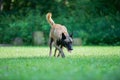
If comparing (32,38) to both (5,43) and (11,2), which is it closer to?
(5,43)

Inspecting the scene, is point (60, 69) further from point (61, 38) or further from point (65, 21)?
point (65, 21)

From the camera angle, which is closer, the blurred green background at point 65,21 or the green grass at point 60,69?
the green grass at point 60,69

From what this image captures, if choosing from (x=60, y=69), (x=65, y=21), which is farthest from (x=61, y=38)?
(x=65, y=21)

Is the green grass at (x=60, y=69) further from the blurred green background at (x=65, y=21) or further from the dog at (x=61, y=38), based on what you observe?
the blurred green background at (x=65, y=21)

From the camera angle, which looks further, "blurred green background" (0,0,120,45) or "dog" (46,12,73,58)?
"blurred green background" (0,0,120,45)

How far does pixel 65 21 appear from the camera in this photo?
3228 cm

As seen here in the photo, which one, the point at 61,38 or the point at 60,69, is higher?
the point at 61,38

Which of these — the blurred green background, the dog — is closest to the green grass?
the dog

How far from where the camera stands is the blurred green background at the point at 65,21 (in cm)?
3125

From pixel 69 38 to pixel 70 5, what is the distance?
1724cm

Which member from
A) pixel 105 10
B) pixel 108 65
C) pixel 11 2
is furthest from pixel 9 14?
pixel 108 65

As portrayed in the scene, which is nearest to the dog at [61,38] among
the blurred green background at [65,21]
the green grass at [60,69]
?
the green grass at [60,69]

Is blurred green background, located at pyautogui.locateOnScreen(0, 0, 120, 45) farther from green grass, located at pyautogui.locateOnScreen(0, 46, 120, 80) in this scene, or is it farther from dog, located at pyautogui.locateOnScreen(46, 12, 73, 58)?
green grass, located at pyautogui.locateOnScreen(0, 46, 120, 80)

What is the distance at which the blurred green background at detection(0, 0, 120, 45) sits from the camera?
31247 millimetres
